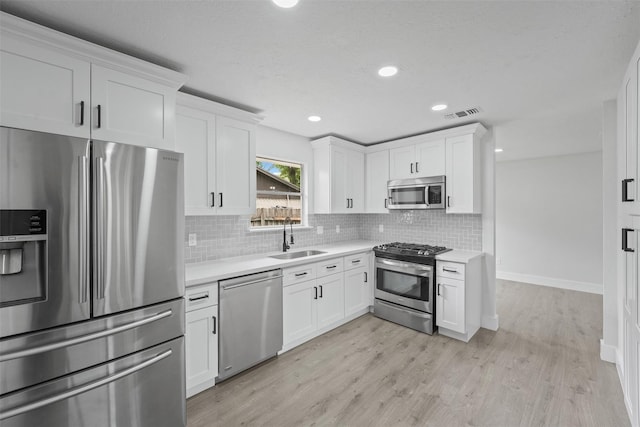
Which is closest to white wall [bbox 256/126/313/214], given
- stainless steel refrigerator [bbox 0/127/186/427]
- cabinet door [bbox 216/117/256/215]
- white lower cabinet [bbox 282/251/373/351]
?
cabinet door [bbox 216/117/256/215]

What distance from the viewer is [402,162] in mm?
4082

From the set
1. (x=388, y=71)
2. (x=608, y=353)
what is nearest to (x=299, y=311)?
(x=388, y=71)

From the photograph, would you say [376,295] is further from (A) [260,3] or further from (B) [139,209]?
(A) [260,3]

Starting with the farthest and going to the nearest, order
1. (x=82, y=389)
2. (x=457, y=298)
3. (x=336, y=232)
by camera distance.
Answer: (x=336, y=232) < (x=457, y=298) < (x=82, y=389)

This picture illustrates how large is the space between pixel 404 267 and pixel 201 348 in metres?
2.45

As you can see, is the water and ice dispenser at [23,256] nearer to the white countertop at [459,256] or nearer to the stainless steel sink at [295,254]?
the stainless steel sink at [295,254]

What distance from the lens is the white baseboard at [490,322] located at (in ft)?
11.7

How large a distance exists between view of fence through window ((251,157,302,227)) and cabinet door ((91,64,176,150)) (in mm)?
1601

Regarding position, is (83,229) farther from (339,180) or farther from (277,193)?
(339,180)

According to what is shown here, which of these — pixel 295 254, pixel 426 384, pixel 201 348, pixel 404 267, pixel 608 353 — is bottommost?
pixel 426 384

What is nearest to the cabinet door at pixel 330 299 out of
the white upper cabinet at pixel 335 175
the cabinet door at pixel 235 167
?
the white upper cabinet at pixel 335 175

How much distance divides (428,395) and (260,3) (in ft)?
9.61

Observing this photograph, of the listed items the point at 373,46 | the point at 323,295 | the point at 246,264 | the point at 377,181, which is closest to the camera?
the point at 373,46

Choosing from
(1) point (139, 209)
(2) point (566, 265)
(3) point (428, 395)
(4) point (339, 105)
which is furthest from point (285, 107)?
(2) point (566, 265)
